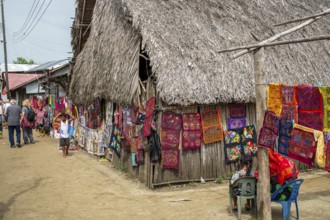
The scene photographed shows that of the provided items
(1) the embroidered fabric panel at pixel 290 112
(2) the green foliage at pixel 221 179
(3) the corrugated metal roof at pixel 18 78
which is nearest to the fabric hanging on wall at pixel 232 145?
(2) the green foliage at pixel 221 179

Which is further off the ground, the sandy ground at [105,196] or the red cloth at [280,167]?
the red cloth at [280,167]

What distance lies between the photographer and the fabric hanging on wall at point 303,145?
5.28 meters

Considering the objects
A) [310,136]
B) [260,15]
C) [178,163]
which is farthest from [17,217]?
[260,15]

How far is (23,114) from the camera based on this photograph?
13188mm

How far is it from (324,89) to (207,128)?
337 centimetres

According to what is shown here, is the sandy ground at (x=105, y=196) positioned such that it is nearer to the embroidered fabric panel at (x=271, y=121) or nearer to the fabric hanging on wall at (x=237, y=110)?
the embroidered fabric panel at (x=271, y=121)

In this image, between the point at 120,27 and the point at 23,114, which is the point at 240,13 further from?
the point at 23,114

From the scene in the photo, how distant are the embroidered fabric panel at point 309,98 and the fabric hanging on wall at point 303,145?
348 millimetres

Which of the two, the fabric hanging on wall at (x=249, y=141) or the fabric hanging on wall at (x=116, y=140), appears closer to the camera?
the fabric hanging on wall at (x=249, y=141)

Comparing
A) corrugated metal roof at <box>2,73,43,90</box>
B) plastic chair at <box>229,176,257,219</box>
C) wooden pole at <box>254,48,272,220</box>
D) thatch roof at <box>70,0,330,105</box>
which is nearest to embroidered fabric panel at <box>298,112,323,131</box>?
wooden pole at <box>254,48,272,220</box>

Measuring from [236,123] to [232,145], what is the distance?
558mm

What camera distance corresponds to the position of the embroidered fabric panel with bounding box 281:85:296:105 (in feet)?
17.5

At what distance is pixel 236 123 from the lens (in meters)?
8.43

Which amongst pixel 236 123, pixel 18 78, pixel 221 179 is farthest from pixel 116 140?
pixel 18 78
